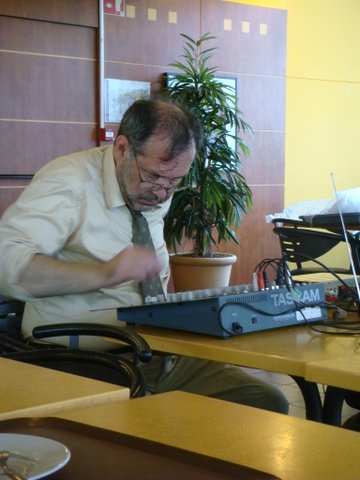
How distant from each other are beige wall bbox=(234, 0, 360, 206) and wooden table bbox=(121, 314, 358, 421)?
568cm

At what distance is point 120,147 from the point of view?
2.54m

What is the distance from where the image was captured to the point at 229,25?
275 inches

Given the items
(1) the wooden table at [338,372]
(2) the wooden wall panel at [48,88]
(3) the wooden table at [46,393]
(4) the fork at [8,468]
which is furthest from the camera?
(2) the wooden wall panel at [48,88]

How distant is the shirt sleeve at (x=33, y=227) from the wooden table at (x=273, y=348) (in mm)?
375

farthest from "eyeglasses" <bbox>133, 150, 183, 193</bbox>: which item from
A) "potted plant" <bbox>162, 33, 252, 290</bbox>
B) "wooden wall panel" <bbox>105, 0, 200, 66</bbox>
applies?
"wooden wall panel" <bbox>105, 0, 200, 66</bbox>

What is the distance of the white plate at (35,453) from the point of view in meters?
0.81

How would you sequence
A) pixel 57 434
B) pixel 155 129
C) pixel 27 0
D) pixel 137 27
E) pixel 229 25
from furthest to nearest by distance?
pixel 229 25 < pixel 137 27 < pixel 27 0 < pixel 155 129 < pixel 57 434

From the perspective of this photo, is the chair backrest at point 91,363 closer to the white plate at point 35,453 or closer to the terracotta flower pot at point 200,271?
the white plate at point 35,453

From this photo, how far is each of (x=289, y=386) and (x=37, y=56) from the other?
3.08m

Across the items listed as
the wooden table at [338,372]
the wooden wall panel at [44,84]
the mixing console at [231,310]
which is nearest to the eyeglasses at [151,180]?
the mixing console at [231,310]

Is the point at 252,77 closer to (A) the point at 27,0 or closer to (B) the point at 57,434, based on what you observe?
(A) the point at 27,0

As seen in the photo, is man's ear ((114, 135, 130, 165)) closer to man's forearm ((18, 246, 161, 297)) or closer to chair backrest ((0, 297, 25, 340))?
man's forearm ((18, 246, 161, 297))

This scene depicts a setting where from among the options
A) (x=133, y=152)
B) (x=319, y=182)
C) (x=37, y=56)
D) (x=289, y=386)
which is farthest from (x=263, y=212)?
(x=133, y=152)

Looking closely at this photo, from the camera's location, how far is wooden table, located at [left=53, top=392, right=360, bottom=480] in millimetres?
933
